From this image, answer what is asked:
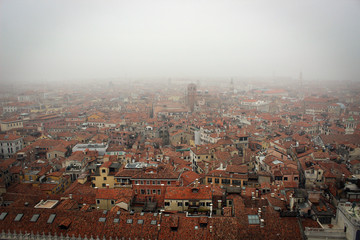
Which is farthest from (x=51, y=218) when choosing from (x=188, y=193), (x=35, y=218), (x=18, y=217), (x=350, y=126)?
(x=350, y=126)

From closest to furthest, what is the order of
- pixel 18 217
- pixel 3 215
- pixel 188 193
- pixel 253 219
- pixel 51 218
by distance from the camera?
pixel 253 219
pixel 51 218
pixel 18 217
pixel 3 215
pixel 188 193

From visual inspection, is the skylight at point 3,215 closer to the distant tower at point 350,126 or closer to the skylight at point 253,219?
the skylight at point 253,219

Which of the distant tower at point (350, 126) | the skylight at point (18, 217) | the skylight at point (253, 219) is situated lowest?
the distant tower at point (350, 126)

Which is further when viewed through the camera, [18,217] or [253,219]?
[18,217]

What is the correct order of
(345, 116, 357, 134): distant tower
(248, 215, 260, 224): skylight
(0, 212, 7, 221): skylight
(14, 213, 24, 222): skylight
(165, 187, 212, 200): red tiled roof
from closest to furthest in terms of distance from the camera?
(248, 215, 260, 224): skylight → (14, 213, 24, 222): skylight → (0, 212, 7, 221): skylight → (165, 187, 212, 200): red tiled roof → (345, 116, 357, 134): distant tower

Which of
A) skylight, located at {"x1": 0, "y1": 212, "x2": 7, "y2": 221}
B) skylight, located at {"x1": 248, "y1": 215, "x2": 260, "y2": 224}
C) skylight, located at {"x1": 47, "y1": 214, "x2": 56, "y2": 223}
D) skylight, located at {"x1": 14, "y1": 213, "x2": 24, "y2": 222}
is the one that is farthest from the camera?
skylight, located at {"x1": 0, "y1": 212, "x2": 7, "y2": 221}

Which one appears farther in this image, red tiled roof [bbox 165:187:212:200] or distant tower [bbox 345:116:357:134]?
distant tower [bbox 345:116:357:134]

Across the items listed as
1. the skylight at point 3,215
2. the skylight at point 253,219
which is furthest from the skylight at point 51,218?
the skylight at point 253,219

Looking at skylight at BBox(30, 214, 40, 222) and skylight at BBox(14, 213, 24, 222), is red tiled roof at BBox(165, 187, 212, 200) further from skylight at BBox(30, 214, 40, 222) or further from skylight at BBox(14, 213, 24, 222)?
skylight at BBox(14, 213, 24, 222)

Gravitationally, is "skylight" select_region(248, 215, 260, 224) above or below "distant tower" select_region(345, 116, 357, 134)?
above

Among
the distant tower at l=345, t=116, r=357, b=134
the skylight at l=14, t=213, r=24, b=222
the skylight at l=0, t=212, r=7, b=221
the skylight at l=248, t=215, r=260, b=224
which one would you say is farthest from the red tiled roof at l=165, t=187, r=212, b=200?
the distant tower at l=345, t=116, r=357, b=134

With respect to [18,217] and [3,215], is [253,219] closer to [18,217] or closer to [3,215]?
[18,217]

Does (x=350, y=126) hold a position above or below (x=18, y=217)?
below
